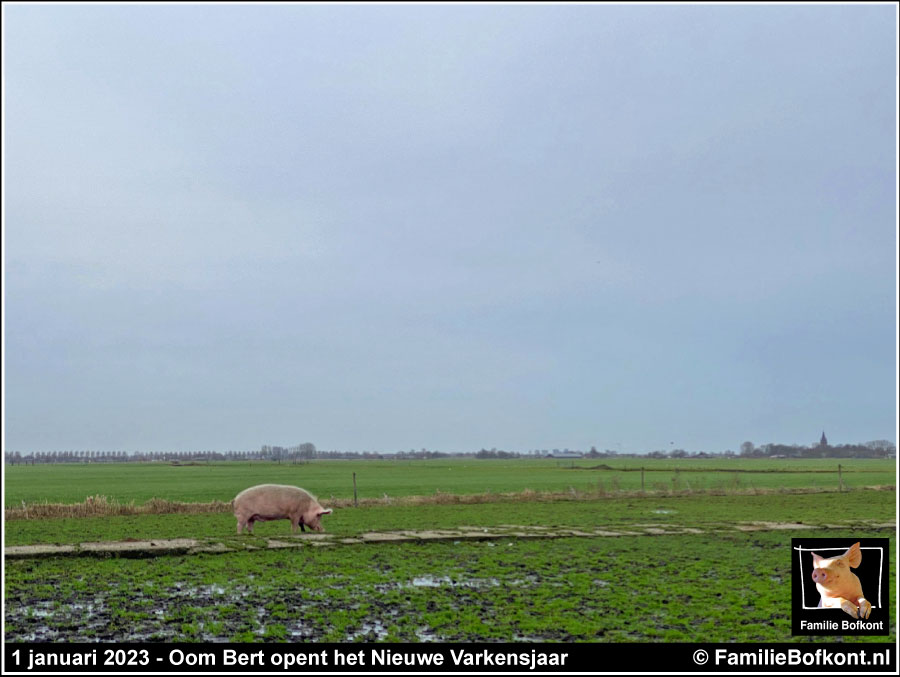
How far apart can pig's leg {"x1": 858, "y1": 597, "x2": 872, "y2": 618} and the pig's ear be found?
62 centimetres

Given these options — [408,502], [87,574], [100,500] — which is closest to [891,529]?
[408,502]

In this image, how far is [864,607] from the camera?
23.3 feet

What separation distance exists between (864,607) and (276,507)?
15.4 m

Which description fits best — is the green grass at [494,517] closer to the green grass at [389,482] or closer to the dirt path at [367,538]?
the dirt path at [367,538]

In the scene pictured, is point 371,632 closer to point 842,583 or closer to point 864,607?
point 842,583

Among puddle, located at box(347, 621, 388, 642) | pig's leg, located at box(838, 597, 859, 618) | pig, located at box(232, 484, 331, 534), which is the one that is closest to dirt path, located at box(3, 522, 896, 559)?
pig, located at box(232, 484, 331, 534)

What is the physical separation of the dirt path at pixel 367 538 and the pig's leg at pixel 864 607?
445 inches

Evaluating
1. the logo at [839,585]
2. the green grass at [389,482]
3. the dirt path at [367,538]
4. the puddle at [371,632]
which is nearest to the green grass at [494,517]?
the dirt path at [367,538]

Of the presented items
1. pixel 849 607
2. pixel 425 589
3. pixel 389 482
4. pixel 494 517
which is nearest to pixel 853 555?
pixel 849 607

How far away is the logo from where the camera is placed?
6770mm

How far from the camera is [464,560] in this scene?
1416cm

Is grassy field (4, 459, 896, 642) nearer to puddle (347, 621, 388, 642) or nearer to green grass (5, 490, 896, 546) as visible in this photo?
puddle (347, 621, 388, 642)
